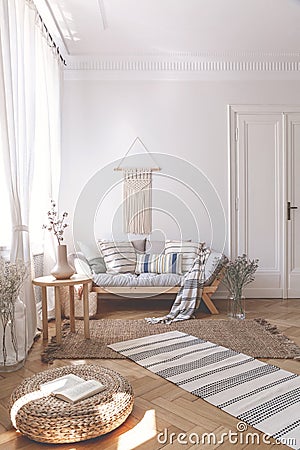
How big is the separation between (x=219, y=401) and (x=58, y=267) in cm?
170

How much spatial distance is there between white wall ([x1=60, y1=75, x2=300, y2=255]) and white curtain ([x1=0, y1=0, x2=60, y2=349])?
47.2 inches

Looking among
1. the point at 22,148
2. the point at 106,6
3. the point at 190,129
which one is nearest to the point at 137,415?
the point at 22,148

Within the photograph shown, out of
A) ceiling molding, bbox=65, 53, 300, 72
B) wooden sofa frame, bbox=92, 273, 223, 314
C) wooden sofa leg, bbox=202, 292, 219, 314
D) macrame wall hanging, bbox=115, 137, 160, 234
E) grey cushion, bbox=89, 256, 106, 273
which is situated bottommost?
wooden sofa leg, bbox=202, 292, 219, 314

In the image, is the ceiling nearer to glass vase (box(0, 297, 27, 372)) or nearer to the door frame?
the door frame

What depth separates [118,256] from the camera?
4566 mm

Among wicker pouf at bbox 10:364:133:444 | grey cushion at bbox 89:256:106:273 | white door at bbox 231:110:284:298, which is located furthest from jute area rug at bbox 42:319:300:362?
white door at bbox 231:110:284:298

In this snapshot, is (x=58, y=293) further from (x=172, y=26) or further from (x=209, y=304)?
(x=172, y=26)

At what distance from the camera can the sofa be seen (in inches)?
167

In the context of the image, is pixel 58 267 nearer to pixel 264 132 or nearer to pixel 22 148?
pixel 22 148

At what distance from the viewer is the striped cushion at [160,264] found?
14.6ft

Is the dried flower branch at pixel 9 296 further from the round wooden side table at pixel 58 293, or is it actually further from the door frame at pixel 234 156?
the door frame at pixel 234 156

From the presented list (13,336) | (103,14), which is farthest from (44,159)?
(13,336)

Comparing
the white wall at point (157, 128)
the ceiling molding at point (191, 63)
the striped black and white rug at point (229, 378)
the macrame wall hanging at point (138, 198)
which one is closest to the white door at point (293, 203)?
the white wall at point (157, 128)

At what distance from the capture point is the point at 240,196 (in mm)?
5031
